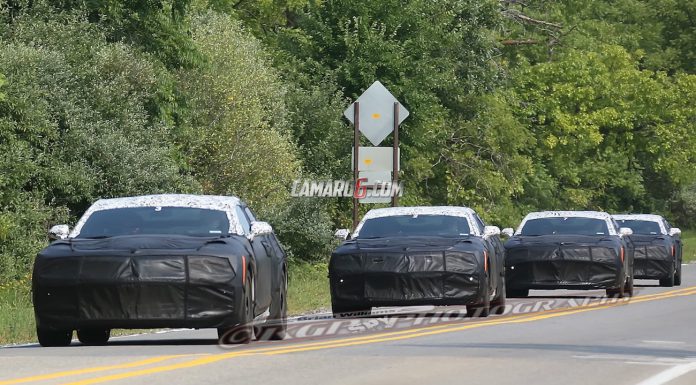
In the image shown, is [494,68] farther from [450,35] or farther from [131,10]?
[131,10]

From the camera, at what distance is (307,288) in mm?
30531

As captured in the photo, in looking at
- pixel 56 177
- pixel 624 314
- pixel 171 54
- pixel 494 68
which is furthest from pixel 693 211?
pixel 624 314

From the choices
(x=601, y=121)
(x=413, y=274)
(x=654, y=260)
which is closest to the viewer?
(x=413, y=274)

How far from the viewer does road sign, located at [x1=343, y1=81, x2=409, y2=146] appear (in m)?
37.5

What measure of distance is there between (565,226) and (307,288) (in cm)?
456

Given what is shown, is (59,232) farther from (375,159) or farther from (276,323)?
(375,159)

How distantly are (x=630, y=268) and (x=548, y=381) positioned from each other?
690 inches

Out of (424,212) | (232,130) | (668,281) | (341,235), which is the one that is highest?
(232,130)

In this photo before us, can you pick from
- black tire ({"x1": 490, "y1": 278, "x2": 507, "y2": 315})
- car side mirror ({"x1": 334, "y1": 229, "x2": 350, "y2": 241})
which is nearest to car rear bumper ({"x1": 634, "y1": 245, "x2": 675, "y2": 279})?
black tire ({"x1": 490, "y1": 278, "x2": 507, "y2": 315})

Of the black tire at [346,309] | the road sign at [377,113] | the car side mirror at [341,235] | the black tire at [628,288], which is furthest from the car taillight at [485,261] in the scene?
the road sign at [377,113]

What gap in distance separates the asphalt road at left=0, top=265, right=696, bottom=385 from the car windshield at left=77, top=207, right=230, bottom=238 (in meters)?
1.12

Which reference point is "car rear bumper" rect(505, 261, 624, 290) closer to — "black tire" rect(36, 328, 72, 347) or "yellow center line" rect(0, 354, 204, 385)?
"black tire" rect(36, 328, 72, 347)

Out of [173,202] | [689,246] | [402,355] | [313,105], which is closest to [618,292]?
[173,202]

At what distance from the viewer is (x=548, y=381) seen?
1260 cm
